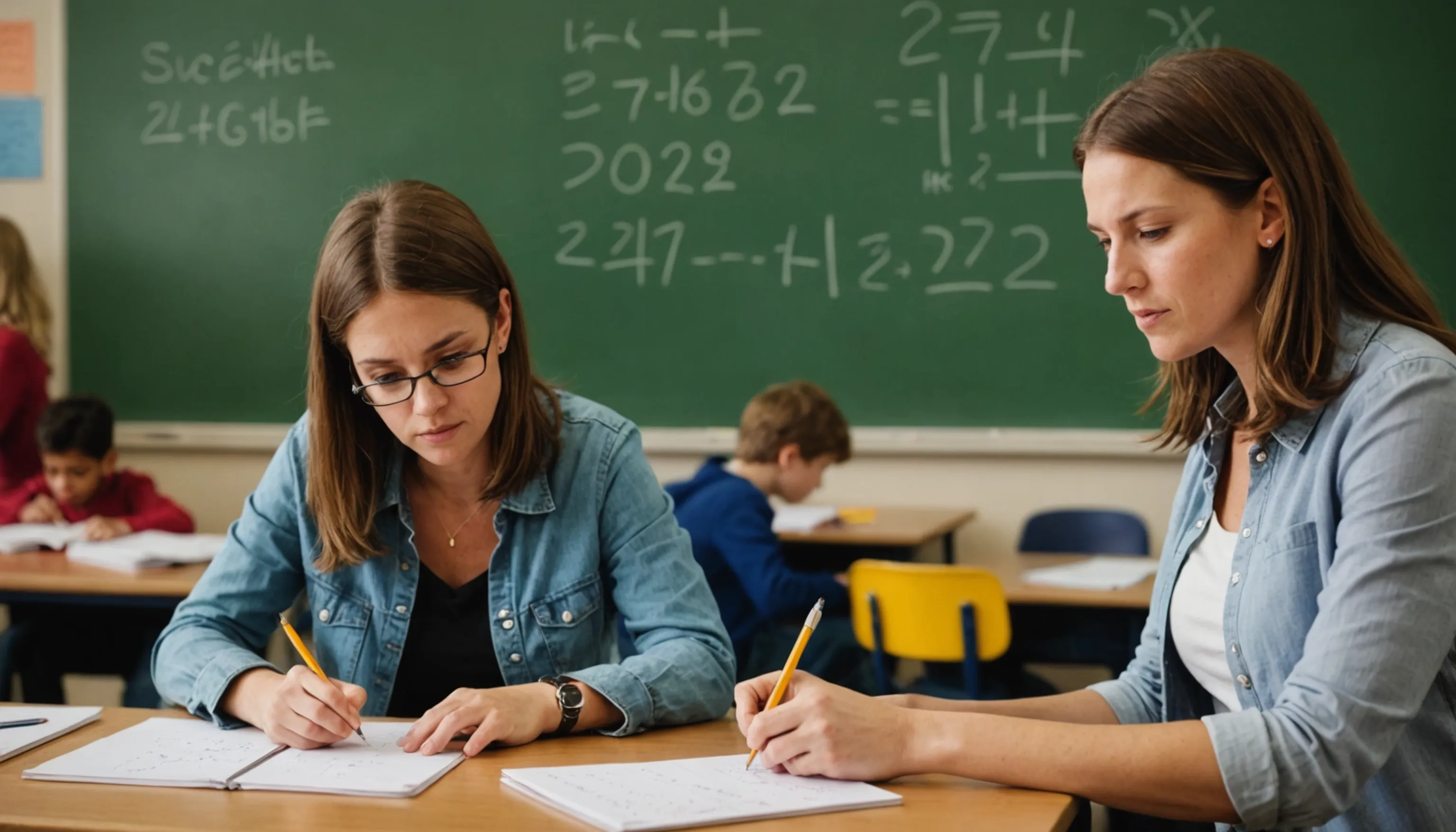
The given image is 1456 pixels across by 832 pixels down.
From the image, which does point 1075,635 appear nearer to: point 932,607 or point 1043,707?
point 932,607

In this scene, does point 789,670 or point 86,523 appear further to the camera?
point 86,523

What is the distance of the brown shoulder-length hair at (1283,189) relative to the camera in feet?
4.02

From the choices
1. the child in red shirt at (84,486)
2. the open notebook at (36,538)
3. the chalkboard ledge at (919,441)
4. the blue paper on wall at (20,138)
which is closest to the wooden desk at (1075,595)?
the chalkboard ledge at (919,441)

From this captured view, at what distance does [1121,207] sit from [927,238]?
3.01 metres

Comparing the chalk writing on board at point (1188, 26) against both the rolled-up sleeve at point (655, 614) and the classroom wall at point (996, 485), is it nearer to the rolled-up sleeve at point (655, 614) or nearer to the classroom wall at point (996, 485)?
the classroom wall at point (996, 485)

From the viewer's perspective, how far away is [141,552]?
3.09m

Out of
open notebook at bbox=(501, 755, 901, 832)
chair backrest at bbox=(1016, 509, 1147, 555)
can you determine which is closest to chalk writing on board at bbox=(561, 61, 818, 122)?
chair backrest at bbox=(1016, 509, 1147, 555)

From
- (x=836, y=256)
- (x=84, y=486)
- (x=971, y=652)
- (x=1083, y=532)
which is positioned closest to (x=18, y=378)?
(x=84, y=486)

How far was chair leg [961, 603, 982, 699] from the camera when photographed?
2.86 m

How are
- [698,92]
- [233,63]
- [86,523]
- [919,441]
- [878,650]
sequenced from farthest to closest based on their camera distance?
[233,63]
[698,92]
[919,441]
[86,523]
[878,650]

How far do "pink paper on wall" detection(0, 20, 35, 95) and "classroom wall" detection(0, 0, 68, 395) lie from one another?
16 mm

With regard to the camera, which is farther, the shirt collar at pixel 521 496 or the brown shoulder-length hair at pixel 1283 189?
the shirt collar at pixel 521 496

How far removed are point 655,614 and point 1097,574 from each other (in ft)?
6.44

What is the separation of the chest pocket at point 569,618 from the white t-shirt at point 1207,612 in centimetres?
72
